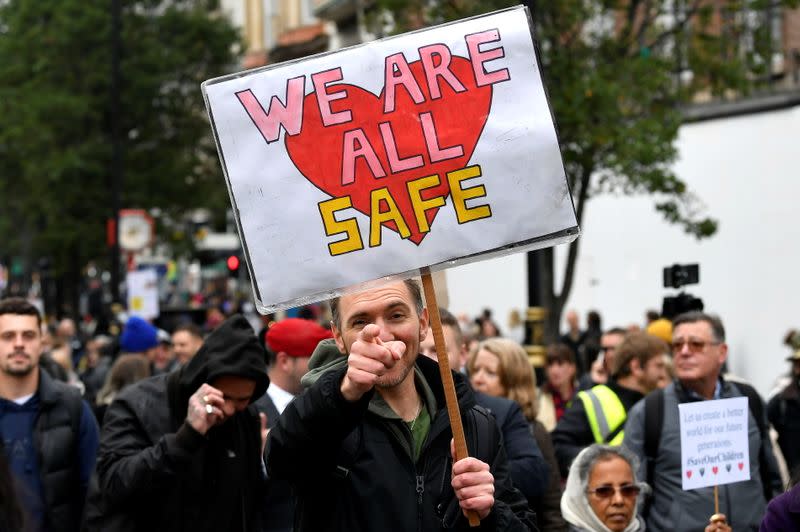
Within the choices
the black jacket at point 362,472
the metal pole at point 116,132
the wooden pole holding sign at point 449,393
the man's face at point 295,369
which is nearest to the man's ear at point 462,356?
the man's face at point 295,369

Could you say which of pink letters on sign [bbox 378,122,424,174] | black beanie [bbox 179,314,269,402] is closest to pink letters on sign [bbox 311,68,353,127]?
pink letters on sign [bbox 378,122,424,174]

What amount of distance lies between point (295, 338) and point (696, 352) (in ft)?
6.11

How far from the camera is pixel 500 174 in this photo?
14.5ft

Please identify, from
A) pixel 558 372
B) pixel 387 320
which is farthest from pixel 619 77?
pixel 387 320

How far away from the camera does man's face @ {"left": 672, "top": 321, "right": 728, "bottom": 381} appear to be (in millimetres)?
7344

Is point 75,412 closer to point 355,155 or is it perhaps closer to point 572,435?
point 572,435

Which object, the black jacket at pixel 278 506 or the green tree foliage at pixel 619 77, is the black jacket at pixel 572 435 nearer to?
the black jacket at pixel 278 506

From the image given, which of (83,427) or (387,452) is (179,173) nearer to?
(83,427)

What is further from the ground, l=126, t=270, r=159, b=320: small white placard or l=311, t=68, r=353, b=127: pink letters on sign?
l=126, t=270, r=159, b=320: small white placard

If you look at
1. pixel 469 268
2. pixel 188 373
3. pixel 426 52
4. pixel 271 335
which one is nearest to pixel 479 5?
pixel 271 335

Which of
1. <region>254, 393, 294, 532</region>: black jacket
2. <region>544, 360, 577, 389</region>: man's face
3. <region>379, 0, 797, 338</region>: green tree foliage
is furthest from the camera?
<region>379, 0, 797, 338</region>: green tree foliage

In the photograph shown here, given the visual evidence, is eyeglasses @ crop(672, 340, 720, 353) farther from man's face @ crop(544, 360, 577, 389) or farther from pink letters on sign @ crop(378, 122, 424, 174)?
man's face @ crop(544, 360, 577, 389)

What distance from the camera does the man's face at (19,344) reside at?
24.2 ft

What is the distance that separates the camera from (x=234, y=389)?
6.16 metres
